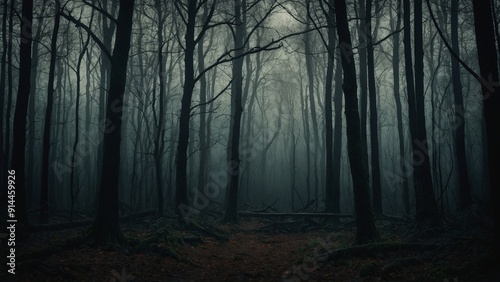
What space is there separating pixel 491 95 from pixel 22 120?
9.03 meters

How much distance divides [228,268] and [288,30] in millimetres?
17411

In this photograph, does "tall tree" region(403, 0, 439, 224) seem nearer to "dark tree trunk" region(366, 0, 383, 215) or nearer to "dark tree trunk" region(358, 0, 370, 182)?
"dark tree trunk" region(366, 0, 383, 215)

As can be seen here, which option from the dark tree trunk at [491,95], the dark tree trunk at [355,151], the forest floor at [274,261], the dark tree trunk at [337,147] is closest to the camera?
the dark tree trunk at [491,95]

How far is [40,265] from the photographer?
464 cm

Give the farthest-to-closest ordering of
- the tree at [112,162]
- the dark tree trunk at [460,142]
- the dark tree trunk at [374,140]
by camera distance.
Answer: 1. the dark tree trunk at [374,140]
2. the dark tree trunk at [460,142]
3. the tree at [112,162]

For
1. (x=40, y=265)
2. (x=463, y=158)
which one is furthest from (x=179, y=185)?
(x=463, y=158)

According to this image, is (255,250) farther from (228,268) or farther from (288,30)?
(288,30)

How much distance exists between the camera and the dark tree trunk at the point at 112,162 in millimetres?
6500

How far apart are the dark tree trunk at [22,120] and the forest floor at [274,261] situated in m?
0.85

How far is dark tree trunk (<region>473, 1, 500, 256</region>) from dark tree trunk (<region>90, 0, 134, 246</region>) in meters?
6.38

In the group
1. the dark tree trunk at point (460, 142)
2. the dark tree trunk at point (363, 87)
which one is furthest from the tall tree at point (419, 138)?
the dark tree trunk at point (363, 87)

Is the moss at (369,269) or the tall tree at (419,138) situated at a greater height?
the tall tree at (419,138)

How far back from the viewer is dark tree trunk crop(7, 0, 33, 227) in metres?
7.07

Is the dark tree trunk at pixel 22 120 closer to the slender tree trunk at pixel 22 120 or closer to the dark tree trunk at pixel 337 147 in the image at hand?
the slender tree trunk at pixel 22 120
